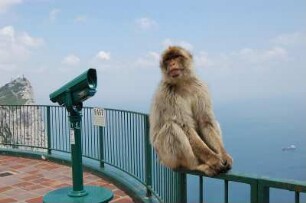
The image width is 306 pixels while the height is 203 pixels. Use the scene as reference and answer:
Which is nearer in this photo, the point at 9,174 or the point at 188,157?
the point at 188,157

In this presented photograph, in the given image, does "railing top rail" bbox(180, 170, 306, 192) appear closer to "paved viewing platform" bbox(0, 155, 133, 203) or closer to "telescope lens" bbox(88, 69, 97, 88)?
"telescope lens" bbox(88, 69, 97, 88)

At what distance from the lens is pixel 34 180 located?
7.28 meters

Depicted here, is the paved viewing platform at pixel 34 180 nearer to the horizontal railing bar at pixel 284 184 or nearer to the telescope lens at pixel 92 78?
the telescope lens at pixel 92 78

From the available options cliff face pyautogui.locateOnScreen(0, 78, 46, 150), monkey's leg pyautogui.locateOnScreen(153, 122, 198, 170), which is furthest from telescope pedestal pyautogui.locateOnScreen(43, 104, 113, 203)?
cliff face pyautogui.locateOnScreen(0, 78, 46, 150)

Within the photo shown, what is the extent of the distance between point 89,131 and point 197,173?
4.89 metres

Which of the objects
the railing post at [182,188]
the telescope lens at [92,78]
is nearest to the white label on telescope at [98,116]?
the telescope lens at [92,78]

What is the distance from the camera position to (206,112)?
4.04m

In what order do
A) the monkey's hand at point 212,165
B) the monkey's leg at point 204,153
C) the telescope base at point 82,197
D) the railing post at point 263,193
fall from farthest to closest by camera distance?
the telescope base at point 82,197
the monkey's leg at point 204,153
the monkey's hand at point 212,165
the railing post at point 263,193

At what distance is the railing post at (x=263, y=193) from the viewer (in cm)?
236

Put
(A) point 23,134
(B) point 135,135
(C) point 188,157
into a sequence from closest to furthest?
(C) point 188,157, (B) point 135,135, (A) point 23,134

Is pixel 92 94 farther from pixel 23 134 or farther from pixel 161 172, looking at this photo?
pixel 23 134

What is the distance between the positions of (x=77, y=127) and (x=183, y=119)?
3.21 ft

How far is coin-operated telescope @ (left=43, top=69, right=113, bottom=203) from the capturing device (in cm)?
372

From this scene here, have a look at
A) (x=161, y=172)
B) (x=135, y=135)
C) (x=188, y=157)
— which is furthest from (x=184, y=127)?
(x=135, y=135)
